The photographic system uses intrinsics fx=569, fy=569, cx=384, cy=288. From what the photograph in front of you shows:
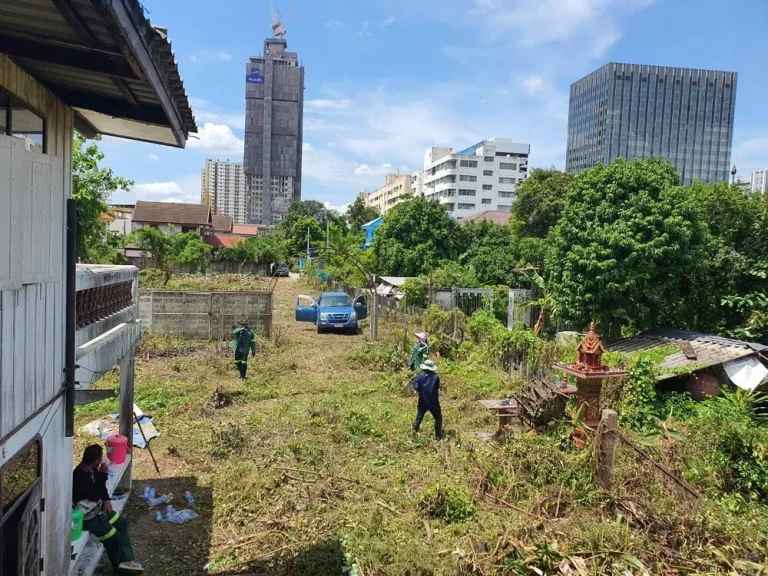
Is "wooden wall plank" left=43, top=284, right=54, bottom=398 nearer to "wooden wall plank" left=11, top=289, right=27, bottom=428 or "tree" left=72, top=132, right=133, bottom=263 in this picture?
"wooden wall plank" left=11, top=289, right=27, bottom=428

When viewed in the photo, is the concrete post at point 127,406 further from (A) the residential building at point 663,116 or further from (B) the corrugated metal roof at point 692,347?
(A) the residential building at point 663,116

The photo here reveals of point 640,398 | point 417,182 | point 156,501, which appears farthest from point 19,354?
point 417,182

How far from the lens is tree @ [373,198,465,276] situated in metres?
33.2

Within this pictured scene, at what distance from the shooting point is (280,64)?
126m

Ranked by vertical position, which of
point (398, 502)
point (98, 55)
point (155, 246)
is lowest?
point (398, 502)

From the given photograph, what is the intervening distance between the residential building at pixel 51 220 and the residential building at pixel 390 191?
94090 millimetres

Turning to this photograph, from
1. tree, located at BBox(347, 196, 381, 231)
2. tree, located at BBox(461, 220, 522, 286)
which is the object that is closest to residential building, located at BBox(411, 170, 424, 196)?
tree, located at BBox(347, 196, 381, 231)

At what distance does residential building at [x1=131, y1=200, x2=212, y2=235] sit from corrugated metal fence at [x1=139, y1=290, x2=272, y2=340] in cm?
4908

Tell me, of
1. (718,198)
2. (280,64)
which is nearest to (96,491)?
(718,198)

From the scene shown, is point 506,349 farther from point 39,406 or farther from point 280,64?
point 280,64

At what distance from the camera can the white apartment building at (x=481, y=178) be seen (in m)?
83.4

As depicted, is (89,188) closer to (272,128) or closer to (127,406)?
(127,406)

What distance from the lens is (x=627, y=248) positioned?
14945mm

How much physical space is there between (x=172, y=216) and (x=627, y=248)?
198 ft
